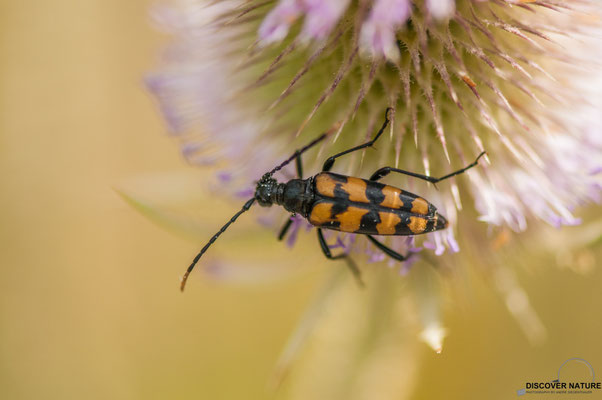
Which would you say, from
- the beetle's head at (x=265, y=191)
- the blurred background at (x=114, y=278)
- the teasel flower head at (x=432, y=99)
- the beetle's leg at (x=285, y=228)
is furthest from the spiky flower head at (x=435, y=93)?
the blurred background at (x=114, y=278)

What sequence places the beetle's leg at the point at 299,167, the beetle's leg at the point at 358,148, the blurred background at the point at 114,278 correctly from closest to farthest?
the beetle's leg at the point at 358,148, the beetle's leg at the point at 299,167, the blurred background at the point at 114,278

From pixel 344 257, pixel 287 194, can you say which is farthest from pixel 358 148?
pixel 344 257

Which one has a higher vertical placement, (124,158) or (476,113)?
(476,113)

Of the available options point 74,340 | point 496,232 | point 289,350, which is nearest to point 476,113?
point 496,232

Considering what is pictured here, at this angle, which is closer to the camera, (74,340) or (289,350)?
(289,350)

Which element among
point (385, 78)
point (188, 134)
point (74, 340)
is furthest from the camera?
point (74, 340)

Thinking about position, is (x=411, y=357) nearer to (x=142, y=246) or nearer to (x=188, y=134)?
(x=188, y=134)

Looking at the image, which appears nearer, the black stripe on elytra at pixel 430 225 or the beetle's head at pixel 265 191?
the black stripe on elytra at pixel 430 225

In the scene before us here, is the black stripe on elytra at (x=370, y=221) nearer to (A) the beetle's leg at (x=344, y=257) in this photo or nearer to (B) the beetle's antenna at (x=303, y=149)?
(A) the beetle's leg at (x=344, y=257)

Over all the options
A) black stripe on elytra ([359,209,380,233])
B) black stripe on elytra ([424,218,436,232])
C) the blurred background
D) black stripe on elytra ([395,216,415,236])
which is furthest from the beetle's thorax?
the blurred background

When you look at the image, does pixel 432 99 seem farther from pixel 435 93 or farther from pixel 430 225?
pixel 430 225
